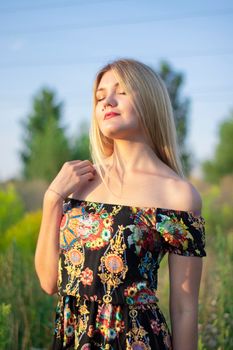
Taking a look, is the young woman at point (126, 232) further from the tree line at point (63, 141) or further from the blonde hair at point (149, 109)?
the tree line at point (63, 141)

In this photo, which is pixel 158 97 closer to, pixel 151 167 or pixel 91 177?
pixel 151 167

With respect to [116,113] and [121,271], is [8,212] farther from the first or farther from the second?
[121,271]

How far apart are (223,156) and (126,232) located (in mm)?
29379

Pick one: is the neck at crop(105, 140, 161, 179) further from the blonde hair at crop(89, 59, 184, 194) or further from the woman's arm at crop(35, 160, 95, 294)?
→ the woman's arm at crop(35, 160, 95, 294)

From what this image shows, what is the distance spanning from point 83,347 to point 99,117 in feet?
2.88

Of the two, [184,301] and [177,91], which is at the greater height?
[177,91]

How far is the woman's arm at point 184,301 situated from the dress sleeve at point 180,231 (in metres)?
0.03

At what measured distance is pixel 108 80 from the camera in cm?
207

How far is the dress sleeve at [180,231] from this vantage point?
1879 mm

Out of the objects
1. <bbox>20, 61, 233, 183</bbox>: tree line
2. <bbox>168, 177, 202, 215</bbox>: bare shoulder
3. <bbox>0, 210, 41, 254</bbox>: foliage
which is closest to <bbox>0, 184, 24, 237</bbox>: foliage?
<bbox>0, 210, 41, 254</bbox>: foliage

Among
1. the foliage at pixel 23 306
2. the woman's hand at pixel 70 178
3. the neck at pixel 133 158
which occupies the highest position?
the neck at pixel 133 158

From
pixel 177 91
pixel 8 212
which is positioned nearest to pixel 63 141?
pixel 177 91

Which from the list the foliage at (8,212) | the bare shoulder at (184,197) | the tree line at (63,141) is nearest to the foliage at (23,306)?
the bare shoulder at (184,197)

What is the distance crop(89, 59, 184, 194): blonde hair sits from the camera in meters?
2.01
